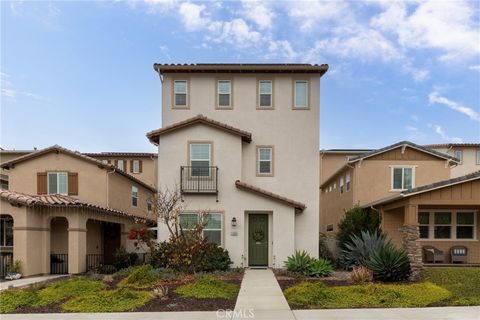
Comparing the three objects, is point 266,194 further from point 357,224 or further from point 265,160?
point 357,224

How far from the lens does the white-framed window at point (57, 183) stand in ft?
67.6

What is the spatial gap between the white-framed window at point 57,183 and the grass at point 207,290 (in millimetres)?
11491

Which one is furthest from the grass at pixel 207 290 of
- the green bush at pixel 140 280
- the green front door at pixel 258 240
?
the green front door at pixel 258 240

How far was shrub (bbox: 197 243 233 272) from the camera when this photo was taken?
1614cm

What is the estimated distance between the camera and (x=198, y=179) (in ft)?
59.2

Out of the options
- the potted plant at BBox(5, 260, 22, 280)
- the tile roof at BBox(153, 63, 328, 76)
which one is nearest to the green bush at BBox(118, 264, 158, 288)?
the potted plant at BBox(5, 260, 22, 280)

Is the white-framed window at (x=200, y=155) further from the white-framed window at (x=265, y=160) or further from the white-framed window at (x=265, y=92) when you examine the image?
the white-framed window at (x=265, y=92)

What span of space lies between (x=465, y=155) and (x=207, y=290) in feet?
113

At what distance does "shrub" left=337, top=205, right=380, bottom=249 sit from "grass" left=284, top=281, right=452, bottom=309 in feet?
23.3

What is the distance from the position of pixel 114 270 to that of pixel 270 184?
307 inches

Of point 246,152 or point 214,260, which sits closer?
point 214,260

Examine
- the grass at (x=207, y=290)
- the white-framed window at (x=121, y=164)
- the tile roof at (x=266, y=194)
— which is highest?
the white-framed window at (x=121, y=164)

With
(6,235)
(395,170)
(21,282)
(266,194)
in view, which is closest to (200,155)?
(266,194)

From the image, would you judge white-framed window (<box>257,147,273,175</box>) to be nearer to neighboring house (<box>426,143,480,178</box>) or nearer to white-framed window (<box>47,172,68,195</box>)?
white-framed window (<box>47,172,68,195</box>)
